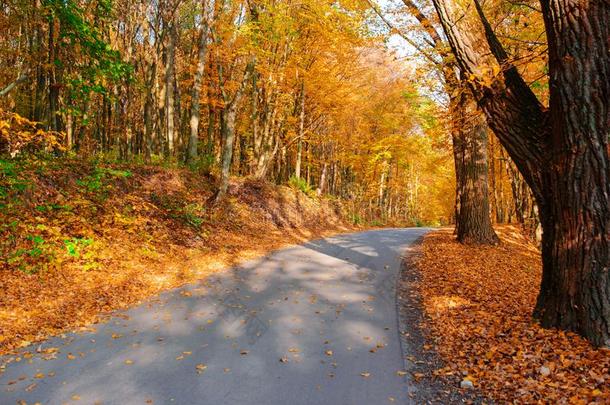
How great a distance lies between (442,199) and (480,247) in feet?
115

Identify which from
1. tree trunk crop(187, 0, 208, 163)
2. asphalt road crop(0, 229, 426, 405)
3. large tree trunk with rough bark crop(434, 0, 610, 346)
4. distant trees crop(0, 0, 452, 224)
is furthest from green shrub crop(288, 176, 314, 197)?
large tree trunk with rough bark crop(434, 0, 610, 346)

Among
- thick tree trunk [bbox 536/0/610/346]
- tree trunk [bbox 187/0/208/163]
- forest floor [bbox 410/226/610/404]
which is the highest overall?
tree trunk [bbox 187/0/208/163]

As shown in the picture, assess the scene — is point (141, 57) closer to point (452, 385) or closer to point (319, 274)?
point (319, 274)

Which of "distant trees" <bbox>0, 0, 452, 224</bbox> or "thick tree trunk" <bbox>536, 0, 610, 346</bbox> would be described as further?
"distant trees" <bbox>0, 0, 452, 224</bbox>

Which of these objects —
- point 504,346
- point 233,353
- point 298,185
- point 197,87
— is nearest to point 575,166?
point 504,346

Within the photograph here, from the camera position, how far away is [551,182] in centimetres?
509

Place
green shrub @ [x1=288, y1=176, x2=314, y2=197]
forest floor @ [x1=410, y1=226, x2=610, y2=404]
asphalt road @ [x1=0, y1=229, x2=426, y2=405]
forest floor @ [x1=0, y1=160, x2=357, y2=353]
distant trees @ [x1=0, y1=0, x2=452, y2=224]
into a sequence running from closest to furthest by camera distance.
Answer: forest floor @ [x1=410, y1=226, x2=610, y2=404] < asphalt road @ [x1=0, y1=229, x2=426, y2=405] < forest floor @ [x1=0, y1=160, x2=357, y2=353] < distant trees @ [x1=0, y1=0, x2=452, y2=224] < green shrub @ [x1=288, y1=176, x2=314, y2=197]

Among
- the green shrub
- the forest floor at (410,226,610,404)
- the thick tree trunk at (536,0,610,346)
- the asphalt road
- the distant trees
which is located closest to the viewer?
the forest floor at (410,226,610,404)

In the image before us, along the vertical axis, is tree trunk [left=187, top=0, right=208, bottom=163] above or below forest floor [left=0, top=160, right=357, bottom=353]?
above

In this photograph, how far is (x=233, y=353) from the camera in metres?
4.94

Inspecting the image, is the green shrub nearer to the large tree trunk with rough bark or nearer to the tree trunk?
the tree trunk

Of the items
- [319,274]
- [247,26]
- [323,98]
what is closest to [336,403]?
[319,274]

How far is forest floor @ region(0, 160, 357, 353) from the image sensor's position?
654 centimetres

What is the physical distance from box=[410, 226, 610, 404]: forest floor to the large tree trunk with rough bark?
1.33 ft
